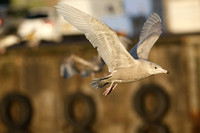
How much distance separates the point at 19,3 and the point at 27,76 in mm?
20309

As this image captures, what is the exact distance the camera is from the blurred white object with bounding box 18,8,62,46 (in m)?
24.8

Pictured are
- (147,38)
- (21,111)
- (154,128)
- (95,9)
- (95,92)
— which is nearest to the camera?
(147,38)

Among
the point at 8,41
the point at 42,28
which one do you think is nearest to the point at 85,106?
the point at 8,41

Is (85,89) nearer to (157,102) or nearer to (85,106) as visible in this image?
(85,106)

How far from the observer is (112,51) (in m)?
9.43

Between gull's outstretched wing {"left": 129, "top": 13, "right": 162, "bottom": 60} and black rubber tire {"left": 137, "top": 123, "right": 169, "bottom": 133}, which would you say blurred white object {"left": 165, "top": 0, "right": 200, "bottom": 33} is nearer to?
black rubber tire {"left": 137, "top": 123, "right": 169, "bottom": 133}

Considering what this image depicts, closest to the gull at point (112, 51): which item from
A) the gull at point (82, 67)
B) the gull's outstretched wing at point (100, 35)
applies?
the gull's outstretched wing at point (100, 35)

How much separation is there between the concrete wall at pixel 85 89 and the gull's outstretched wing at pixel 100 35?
31.9ft

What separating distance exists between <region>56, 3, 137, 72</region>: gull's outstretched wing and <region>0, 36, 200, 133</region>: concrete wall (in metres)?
9.74

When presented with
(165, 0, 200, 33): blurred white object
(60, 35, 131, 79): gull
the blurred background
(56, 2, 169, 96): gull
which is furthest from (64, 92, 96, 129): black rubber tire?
(56, 2, 169, 96): gull

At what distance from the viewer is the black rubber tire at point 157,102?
19.2 metres

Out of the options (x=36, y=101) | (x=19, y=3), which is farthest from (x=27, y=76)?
(x=19, y=3)

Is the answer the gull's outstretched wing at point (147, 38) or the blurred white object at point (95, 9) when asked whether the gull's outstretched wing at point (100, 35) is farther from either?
the blurred white object at point (95, 9)

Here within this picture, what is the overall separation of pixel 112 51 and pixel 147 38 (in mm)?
1253
